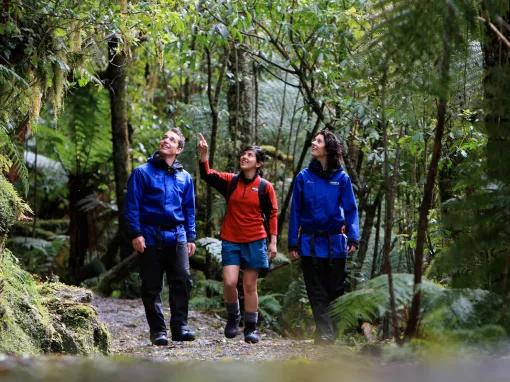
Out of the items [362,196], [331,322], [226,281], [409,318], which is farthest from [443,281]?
[409,318]

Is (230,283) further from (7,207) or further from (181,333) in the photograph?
(7,207)

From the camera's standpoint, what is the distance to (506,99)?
419 cm

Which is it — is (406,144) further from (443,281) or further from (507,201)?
(507,201)

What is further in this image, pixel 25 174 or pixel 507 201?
pixel 25 174

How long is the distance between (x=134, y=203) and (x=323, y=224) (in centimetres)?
184

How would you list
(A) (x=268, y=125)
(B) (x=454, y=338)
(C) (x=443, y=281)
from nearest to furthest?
1. (B) (x=454, y=338)
2. (C) (x=443, y=281)
3. (A) (x=268, y=125)

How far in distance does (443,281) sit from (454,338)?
13.2 feet

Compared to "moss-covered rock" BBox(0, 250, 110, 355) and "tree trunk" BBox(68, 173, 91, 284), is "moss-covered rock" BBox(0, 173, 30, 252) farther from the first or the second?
"tree trunk" BBox(68, 173, 91, 284)

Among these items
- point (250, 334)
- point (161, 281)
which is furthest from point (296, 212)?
point (161, 281)

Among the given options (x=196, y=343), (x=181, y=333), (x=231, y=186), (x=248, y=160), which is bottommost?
(x=196, y=343)

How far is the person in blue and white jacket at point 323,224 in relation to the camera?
754cm

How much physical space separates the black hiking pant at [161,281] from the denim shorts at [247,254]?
0.43 metres

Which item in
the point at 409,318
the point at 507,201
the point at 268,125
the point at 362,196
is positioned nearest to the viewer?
the point at 409,318

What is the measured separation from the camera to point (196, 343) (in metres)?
7.75
